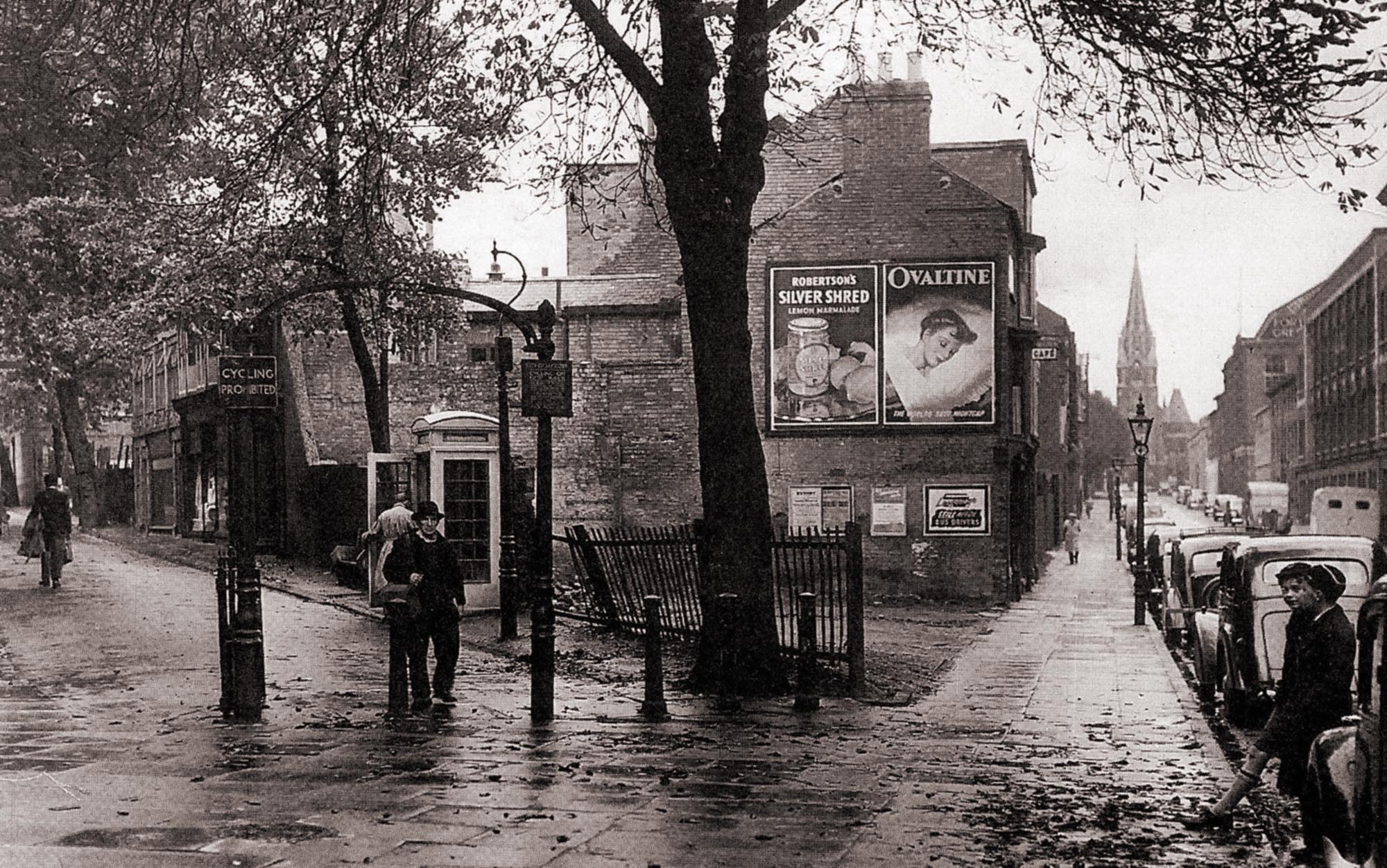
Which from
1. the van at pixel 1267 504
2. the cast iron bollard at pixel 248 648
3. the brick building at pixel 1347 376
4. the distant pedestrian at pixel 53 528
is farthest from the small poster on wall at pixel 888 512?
the van at pixel 1267 504

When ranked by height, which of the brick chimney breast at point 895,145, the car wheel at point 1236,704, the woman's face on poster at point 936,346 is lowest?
the car wheel at point 1236,704

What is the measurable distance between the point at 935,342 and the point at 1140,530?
227 inches

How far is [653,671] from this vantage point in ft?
41.4

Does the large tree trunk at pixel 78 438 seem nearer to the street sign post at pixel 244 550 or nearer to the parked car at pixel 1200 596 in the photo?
the street sign post at pixel 244 550

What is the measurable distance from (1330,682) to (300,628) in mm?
14465

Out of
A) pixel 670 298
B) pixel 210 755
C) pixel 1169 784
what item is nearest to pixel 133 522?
pixel 670 298

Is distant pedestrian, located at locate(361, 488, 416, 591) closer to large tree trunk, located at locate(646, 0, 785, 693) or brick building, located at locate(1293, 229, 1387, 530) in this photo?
large tree trunk, located at locate(646, 0, 785, 693)

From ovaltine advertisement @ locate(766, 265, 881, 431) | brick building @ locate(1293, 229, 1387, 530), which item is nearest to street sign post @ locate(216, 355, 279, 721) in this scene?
ovaltine advertisement @ locate(766, 265, 881, 431)

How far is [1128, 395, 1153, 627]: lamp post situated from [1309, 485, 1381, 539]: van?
11.7 m

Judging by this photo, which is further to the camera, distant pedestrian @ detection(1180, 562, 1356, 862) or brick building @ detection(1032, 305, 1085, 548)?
brick building @ detection(1032, 305, 1085, 548)

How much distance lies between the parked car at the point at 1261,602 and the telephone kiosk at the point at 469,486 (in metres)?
10.4

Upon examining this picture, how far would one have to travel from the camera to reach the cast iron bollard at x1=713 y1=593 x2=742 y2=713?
13.8 meters

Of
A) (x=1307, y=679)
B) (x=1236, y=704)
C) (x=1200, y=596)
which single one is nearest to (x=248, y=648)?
(x=1307, y=679)

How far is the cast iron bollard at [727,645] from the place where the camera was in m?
13.8
